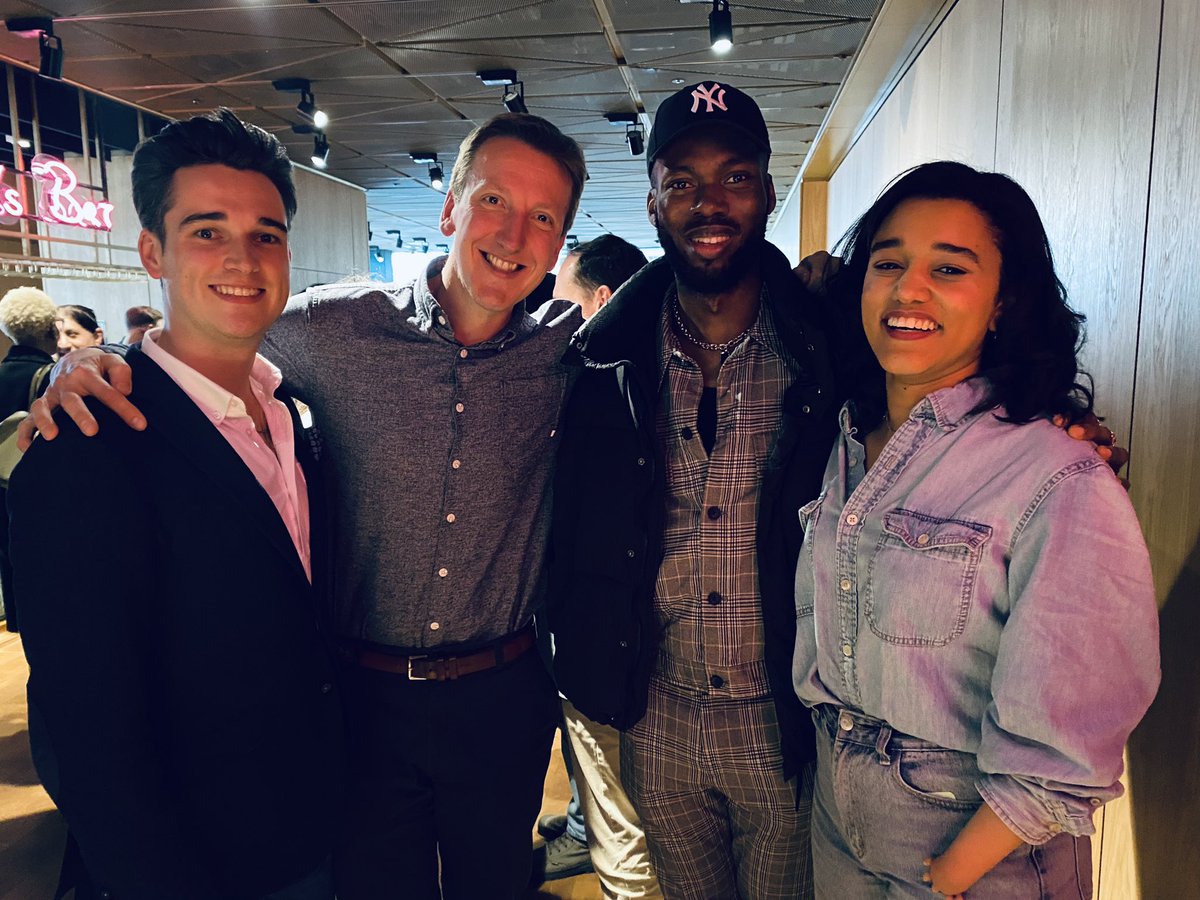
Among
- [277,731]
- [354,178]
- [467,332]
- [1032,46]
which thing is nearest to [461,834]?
[277,731]

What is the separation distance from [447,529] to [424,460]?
0.49 feet

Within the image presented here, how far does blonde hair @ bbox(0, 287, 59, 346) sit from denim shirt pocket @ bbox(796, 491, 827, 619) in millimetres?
4265

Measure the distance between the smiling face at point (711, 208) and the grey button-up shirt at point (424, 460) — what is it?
426mm

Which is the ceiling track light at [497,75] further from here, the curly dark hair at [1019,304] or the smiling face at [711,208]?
the curly dark hair at [1019,304]

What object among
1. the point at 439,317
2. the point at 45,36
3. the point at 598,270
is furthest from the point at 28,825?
the point at 45,36

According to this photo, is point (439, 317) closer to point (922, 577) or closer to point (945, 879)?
point (922, 577)

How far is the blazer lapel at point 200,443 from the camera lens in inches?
47.2

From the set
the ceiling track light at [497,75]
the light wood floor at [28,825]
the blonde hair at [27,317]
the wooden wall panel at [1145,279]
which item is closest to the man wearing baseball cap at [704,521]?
the wooden wall panel at [1145,279]

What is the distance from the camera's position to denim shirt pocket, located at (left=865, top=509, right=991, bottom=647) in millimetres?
1067

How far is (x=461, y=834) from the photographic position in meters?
1.65

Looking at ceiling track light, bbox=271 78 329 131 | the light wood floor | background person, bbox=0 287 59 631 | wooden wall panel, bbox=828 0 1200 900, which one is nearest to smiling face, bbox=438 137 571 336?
wooden wall panel, bbox=828 0 1200 900

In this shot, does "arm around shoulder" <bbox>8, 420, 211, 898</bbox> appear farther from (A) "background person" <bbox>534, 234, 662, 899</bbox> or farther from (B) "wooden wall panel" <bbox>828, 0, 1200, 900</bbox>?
(B) "wooden wall panel" <bbox>828, 0, 1200, 900</bbox>

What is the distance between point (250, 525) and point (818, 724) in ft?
3.28

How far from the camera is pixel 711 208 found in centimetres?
169
